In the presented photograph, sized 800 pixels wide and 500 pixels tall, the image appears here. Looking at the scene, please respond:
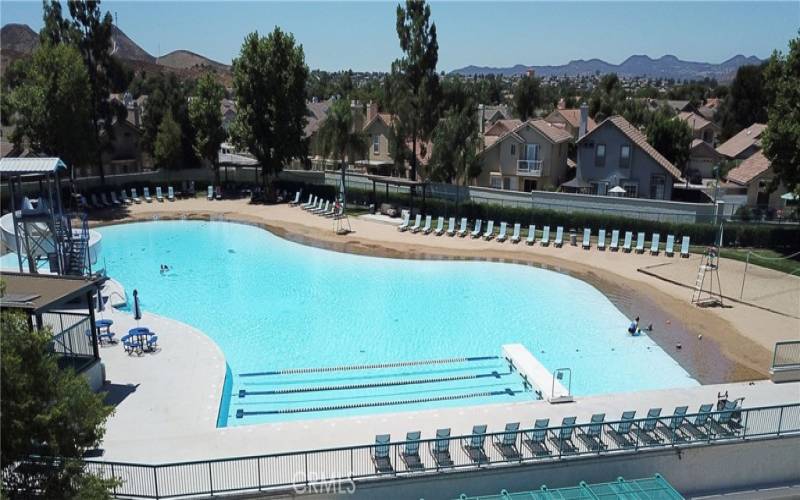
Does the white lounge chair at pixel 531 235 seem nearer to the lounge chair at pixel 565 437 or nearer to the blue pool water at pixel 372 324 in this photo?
A: the blue pool water at pixel 372 324

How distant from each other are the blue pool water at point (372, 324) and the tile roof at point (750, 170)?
2179 cm

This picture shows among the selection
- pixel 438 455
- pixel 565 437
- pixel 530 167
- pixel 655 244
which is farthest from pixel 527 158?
pixel 438 455

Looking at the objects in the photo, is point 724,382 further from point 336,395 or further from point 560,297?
point 336,395

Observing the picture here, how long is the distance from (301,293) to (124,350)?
32.2ft

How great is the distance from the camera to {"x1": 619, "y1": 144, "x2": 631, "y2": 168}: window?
137ft

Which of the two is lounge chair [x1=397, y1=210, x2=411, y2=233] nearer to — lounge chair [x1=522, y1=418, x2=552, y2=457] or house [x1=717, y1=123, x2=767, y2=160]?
lounge chair [x1=522, y1=418, x2=552, y2=457]

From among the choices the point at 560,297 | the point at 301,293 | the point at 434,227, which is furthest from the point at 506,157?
the point at 301,293

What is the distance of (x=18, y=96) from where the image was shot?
40.0 meters

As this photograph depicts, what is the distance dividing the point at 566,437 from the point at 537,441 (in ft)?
2.30

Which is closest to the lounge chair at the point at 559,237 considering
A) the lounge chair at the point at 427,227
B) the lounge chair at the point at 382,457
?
the lounge chair at the point at 427,227

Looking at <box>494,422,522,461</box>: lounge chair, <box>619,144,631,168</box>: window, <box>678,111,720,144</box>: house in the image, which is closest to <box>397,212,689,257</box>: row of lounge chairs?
<box>619,144,631,168</box>: window

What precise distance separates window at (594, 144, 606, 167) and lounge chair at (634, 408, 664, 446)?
31.1m

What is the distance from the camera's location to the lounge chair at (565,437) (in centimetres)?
1361

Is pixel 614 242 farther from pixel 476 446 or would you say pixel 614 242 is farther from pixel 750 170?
pixel 476 446
